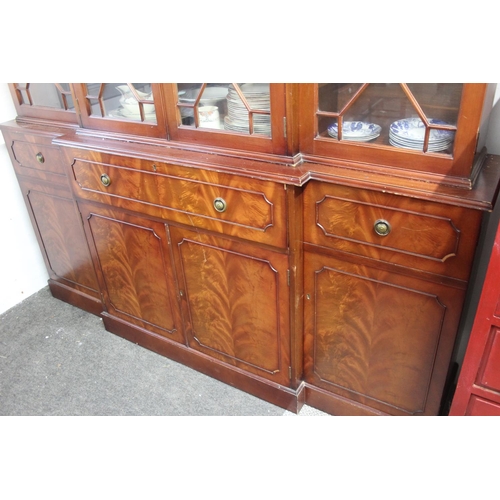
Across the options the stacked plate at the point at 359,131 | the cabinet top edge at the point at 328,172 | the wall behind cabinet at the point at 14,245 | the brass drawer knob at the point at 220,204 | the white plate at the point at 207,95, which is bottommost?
the wall behind cabinet at the point at 14,245

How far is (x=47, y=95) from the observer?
1607 mm

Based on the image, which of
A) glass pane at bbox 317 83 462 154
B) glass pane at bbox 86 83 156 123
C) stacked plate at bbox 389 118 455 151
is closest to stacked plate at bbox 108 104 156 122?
glass pane at bbox 86 83 156 123

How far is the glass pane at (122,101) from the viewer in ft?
4.31

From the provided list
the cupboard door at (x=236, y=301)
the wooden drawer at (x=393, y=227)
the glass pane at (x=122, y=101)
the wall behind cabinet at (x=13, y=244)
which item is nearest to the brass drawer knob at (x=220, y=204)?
the cupboard door at (x=236, y=301)

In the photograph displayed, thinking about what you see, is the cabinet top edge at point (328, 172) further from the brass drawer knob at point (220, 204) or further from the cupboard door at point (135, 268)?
the cupboard door at point (135, 268)

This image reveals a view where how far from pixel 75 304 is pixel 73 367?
0.36 meters

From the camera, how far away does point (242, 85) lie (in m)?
1.13

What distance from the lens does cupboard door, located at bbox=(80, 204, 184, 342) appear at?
1.48 metres

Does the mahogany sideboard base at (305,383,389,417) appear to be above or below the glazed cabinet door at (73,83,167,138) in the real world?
below

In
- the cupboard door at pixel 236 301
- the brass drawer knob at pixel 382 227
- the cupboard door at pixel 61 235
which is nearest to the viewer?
the brass drawer knob at pixel 382 227

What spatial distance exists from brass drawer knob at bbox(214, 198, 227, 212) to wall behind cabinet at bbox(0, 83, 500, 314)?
3.25ft

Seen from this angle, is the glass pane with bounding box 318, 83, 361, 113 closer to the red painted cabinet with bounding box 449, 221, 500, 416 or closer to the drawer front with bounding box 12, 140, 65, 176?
the red painted cabinet with bounding box 449, 221, 500, 416

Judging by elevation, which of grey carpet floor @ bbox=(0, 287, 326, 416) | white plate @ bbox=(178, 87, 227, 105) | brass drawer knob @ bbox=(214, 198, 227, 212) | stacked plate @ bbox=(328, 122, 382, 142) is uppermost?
white plate @ bbox=(178, 87, 227, 105)

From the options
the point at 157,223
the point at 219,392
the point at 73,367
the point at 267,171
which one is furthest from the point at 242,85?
the point at 73,367
